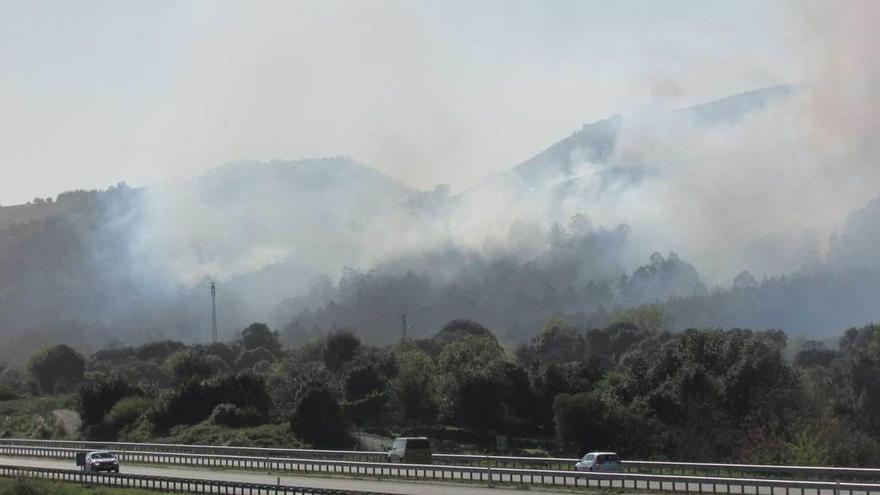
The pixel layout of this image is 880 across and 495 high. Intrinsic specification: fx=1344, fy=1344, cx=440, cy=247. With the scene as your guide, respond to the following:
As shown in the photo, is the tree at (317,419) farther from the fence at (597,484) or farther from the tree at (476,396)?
the fence at (597,484)

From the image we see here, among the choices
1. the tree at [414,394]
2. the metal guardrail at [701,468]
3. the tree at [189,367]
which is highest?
the tree at [189,367]

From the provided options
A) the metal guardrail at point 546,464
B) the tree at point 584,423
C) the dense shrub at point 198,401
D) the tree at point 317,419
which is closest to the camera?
the metal guardrail at point 546,464

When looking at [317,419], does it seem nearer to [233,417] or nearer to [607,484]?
[233,417]

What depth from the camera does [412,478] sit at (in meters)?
80.4

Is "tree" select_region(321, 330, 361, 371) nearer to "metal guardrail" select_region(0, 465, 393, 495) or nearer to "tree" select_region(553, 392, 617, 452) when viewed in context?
"tree" select_region(553, 392, 617, 452)

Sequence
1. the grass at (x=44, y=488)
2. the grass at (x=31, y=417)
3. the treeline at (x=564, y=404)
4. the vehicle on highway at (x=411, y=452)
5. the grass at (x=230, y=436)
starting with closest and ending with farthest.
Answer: the grass at (x=44, y=488), the vehicle on highway at (x=411, y=452), the treeline at (x=564, y=404), the grass at (x=230, y=436), the grass at (x=31, y=417)

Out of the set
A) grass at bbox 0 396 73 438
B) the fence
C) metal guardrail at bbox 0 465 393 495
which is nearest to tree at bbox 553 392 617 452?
the fence

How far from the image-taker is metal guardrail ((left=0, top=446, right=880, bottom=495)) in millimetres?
61188

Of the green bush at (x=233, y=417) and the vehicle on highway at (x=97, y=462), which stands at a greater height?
the green bush at (x=233, y=417)

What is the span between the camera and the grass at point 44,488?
78938 millimetres

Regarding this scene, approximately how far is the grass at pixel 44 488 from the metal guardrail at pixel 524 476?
14505 mm

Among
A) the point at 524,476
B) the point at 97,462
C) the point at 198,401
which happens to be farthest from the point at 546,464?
the point at 198,401

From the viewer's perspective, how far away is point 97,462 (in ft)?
311

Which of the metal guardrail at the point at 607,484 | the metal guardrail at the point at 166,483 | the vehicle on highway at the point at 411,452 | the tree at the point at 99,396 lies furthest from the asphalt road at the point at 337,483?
the tree at the point at 99,396
